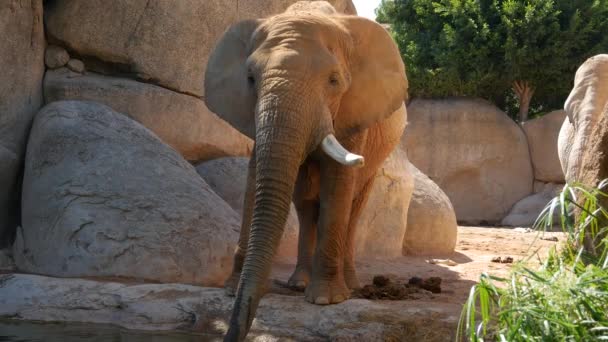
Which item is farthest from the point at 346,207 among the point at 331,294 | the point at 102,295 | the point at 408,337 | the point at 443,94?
the point at 443,94

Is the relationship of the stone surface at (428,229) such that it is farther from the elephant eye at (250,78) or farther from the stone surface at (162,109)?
the elephant eye at (250,78)

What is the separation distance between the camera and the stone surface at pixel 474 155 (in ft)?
63.3

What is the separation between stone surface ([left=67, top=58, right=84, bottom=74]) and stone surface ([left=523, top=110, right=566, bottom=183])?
11.9m

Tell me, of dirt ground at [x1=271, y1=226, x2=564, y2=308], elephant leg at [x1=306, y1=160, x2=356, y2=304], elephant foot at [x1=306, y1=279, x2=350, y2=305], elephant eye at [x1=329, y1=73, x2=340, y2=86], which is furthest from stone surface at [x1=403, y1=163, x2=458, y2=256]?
elephant eye at [x1=329, y1=73, x2=340, y2=86]

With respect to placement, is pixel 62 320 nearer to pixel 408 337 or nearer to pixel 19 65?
pixel 408 337

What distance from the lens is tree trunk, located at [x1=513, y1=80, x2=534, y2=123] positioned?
1950 centimetres

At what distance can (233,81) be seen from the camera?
659 centimetres

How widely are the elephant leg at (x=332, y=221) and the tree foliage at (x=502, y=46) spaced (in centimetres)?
1309

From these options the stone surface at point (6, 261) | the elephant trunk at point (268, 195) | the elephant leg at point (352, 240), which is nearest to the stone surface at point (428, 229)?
the elephant leg at point (352, 240)

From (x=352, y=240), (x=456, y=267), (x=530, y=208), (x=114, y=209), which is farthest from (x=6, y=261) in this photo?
(x=530, y=208)

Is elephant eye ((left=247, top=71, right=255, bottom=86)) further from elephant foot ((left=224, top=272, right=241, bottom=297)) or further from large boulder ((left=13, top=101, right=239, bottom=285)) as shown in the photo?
large boulder ((left=13, top=101, right=239, bottom=285))

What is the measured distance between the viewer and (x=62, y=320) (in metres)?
5.90

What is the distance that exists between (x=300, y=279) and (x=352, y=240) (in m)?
0.64

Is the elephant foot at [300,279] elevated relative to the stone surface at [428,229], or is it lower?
elevated
